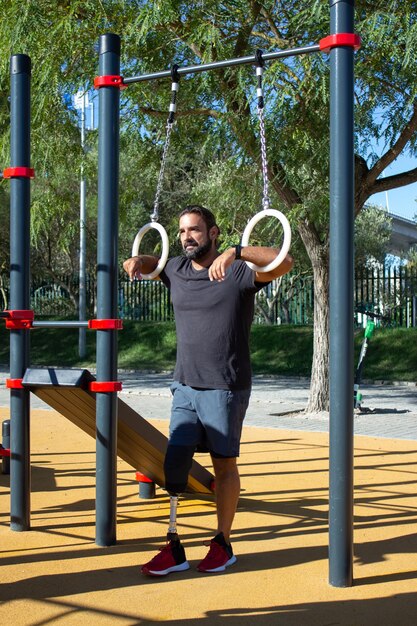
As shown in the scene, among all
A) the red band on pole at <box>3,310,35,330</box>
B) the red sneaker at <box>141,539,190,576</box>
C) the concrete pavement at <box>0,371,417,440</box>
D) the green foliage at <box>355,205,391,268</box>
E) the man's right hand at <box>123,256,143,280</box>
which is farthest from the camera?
the green foliage at <box>355,205,391,268</box>

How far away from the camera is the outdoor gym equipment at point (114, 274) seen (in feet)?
15.1

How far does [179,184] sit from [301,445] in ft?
64.6

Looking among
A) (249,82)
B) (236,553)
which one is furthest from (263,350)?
(236,553)

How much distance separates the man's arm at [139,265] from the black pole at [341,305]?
3.61 ft

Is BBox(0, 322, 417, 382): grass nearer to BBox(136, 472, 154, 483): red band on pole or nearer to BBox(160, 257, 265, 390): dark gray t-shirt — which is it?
BBox(136, 472, 154, 483): red band on pole

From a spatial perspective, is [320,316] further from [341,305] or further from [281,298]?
[281,298]

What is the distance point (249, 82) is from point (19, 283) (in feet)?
18.3

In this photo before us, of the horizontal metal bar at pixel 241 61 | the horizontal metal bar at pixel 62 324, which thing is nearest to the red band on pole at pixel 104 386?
the horizontal metal bar at pixel 62 324

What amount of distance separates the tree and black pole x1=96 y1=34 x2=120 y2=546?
14.9ft

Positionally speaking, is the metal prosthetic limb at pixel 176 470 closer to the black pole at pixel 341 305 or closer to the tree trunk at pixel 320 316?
the black pole at pixel 341 305

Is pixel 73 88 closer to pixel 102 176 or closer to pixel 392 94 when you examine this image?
pixel 392 94

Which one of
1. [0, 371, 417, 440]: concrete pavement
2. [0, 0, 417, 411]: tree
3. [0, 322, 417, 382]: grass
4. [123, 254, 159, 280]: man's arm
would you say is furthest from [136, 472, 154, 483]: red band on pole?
[0, 322, 417, 382]: grass

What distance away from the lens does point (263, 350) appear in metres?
21.3

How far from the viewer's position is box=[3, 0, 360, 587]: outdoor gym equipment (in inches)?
181
